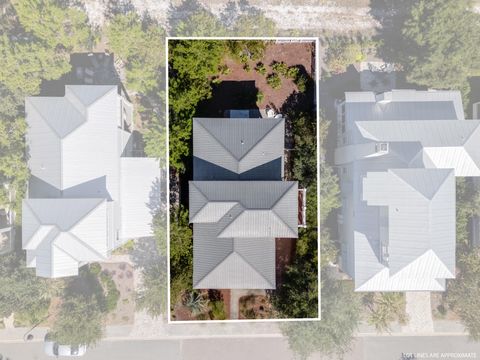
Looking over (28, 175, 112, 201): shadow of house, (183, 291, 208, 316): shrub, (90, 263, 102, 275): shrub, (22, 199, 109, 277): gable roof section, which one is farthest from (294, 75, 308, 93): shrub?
(90, 263, 102, 275): shrub

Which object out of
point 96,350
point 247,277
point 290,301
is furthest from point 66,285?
point 290,301

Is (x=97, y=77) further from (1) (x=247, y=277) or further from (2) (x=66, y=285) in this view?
(1) (x=247, y=277)

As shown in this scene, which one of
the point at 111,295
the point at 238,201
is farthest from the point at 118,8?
the point at 111,295

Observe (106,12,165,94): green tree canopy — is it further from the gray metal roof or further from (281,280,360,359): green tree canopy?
(281,280,360,359): green tree canopy

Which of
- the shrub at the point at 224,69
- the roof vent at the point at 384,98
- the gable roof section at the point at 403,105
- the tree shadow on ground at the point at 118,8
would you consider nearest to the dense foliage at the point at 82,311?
the shrub at the point at 224,69

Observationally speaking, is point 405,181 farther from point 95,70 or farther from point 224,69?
point 95,70

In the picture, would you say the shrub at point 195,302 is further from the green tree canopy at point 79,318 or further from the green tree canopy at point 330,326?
the green tree canopy at point 79,318
